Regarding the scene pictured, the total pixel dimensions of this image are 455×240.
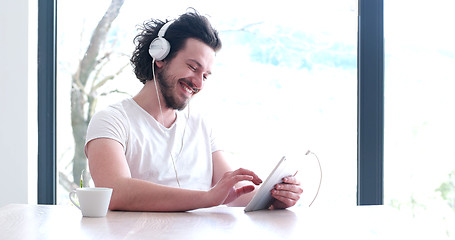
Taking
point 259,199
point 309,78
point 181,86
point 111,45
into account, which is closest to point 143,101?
point 181,86

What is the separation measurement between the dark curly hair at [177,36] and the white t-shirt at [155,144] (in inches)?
8.4

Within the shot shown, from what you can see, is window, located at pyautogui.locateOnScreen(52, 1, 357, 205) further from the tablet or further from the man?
the tablet

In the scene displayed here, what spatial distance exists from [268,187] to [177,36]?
762 mm

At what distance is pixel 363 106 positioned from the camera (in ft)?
8.85

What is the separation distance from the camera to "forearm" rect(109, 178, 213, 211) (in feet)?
5.04

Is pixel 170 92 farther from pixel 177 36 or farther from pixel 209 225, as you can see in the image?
pixel 209 225
